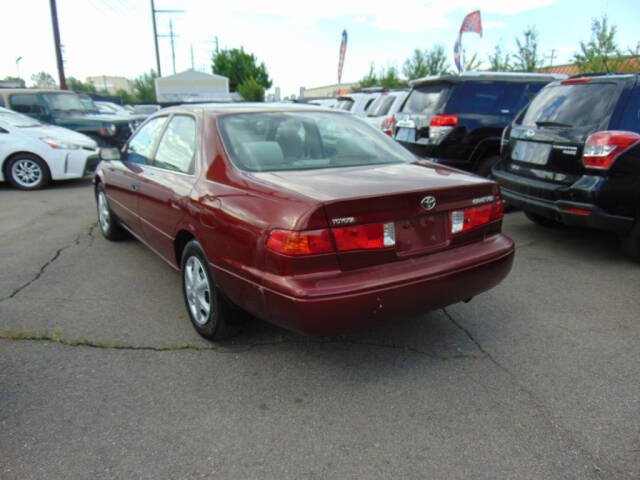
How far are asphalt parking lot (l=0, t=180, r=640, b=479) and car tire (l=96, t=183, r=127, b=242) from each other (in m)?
1.29

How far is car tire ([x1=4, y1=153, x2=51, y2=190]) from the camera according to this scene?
895 centimetres

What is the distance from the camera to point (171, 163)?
3.63 metres

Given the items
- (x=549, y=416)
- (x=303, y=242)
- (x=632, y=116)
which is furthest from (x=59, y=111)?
(x=549, y=416)

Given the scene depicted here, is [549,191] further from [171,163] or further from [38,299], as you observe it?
[38,299]

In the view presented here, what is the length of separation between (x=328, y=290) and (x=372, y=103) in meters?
10.3

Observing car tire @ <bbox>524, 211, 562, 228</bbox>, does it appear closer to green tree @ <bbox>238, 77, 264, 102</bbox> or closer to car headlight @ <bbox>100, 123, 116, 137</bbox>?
car headlight @ <bbox>100, 123, 116, 137</bbox>

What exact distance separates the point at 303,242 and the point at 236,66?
198 ft

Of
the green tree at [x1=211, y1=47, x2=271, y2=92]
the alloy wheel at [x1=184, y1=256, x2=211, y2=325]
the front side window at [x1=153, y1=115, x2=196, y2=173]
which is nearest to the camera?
the alloy wheel at [x1=184, y1=256, x2=211, y2=325]

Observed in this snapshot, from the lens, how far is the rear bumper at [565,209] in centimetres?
433

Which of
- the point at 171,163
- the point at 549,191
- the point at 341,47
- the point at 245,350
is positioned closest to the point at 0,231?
the point at 171,163

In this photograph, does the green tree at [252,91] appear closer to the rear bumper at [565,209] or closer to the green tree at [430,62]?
the green tree at [430,62]

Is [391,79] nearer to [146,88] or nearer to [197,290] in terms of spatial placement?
[197,290]

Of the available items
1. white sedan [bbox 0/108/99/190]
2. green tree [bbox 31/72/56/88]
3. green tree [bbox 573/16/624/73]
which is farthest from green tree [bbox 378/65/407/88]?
green tree [bbox 31/72/56/88]

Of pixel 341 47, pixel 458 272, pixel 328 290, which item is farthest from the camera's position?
pixel 341 47
